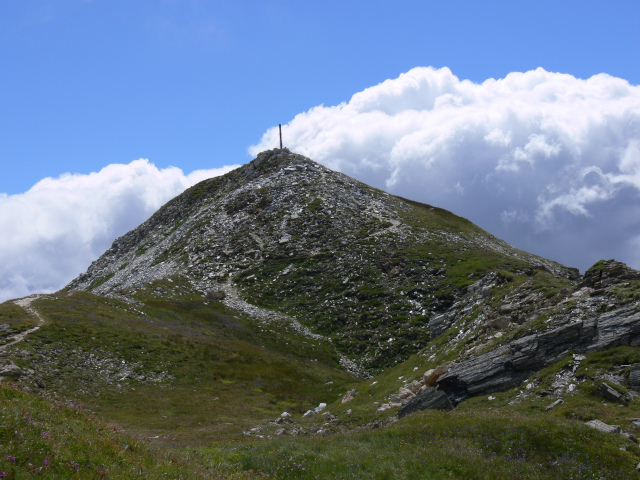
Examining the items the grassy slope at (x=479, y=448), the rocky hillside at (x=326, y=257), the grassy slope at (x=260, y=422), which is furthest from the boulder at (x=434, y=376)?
the rocky hillside at (x=326, y=257)

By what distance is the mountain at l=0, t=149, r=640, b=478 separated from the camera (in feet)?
58.2

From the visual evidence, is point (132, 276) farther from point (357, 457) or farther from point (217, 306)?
point (357, 457)

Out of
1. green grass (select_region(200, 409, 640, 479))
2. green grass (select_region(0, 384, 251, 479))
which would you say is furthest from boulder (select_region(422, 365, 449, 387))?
green grass (select_region(0, 384, 251, 479))

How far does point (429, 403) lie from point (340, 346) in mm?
41093

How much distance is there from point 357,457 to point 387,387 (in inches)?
742

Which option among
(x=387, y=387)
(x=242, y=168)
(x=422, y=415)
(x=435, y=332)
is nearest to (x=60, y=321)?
(x=387, y=387)

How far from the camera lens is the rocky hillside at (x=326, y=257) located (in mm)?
68188

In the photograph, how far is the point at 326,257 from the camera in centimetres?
8950

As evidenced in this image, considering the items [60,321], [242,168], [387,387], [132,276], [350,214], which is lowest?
[387,387]

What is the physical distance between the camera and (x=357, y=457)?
17406 millimetres

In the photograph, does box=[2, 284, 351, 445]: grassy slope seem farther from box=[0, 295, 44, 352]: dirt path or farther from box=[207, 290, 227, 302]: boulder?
box=[207, 290, 227, 302]: boulder

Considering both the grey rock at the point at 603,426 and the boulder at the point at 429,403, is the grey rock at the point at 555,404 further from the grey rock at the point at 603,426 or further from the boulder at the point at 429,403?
the boulder at the point at 429,403

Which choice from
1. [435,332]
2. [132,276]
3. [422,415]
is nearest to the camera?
[422,415]

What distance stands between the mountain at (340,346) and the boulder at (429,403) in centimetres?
12
